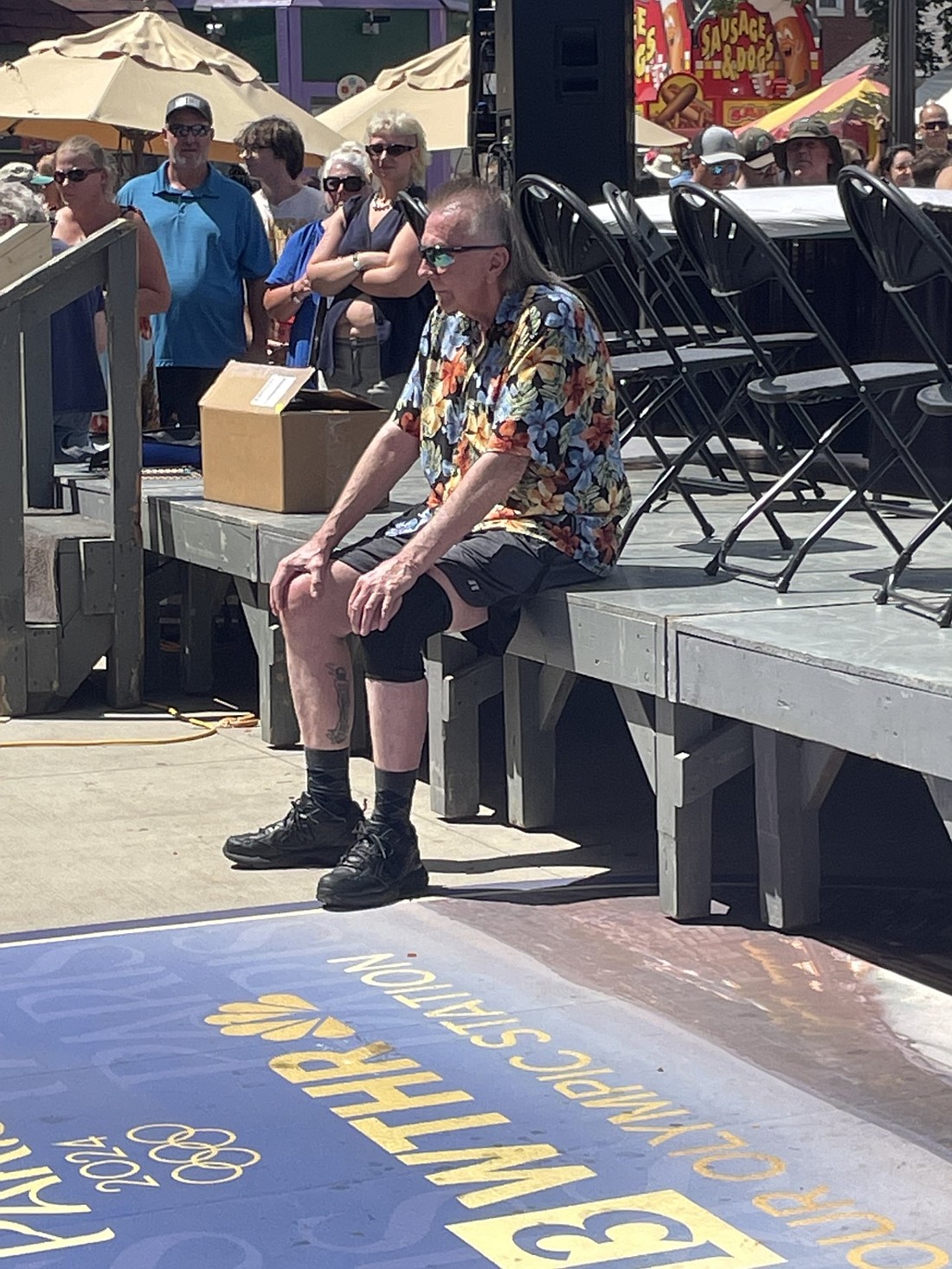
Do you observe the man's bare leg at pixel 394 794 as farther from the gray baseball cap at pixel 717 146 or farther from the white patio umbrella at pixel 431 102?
the white patio umbrella at pixel 431 102

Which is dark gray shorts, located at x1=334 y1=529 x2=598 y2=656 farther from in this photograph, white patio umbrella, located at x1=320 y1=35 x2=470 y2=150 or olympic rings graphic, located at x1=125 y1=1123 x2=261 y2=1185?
white patio umbrella, located at x1=320 y1=35 x2=470 y2=150

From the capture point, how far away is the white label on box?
6.98 metres

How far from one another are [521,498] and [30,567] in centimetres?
253

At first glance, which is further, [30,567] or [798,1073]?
[30,567]

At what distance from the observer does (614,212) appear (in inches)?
260

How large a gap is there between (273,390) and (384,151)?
1.42 m

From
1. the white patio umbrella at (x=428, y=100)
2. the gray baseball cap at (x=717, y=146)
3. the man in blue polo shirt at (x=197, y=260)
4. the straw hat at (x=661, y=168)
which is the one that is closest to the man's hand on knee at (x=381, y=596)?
the man in blue polo shirt at (x=197, y=260)

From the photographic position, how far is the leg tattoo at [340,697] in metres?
5.51

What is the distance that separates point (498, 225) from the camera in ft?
17.7

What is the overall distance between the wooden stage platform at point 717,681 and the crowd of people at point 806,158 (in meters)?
3.69

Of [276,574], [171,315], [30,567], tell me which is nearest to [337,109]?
[171,315]

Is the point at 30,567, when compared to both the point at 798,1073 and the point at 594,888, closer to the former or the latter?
the point at 594,888

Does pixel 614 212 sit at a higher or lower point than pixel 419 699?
higher

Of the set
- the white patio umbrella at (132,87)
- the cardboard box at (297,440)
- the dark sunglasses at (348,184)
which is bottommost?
the cardboard box at (297,440)
